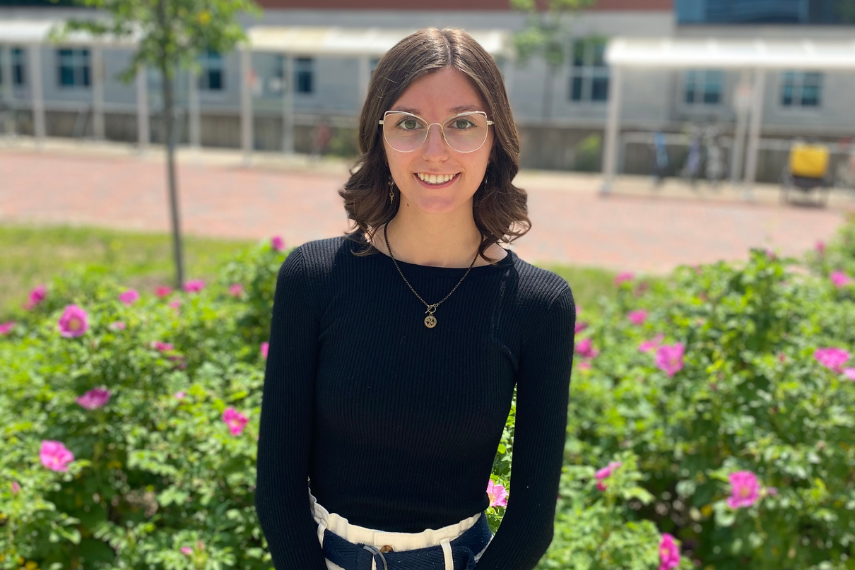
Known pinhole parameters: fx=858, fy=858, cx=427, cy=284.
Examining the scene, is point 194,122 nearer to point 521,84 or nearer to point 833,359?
point 521,84

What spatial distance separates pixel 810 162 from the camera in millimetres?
14211

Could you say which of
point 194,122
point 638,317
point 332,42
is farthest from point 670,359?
point 194,122

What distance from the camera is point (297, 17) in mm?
25266

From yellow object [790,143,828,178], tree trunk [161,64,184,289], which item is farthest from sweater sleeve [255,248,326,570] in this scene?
yellow object [790,143,828,178]

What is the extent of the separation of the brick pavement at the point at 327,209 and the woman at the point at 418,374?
7.07 metres

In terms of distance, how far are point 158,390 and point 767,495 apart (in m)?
2.03

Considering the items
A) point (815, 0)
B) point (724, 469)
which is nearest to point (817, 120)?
point (815, 0)

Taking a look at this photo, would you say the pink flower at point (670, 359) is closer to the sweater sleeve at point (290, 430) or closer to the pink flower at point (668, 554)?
the pink flower at point (668, 554)

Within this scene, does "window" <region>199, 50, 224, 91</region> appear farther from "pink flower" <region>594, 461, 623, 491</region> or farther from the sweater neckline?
the sweater neckline

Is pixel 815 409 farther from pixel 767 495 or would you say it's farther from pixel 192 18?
pixel 192 18

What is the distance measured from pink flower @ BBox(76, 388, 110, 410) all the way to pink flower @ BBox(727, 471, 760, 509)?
1984 millimetres

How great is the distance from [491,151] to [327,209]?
35.3 ft

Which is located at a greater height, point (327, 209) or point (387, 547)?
point (387, 547)

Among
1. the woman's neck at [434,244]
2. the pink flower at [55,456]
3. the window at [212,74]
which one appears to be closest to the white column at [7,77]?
the window at [212,74]
